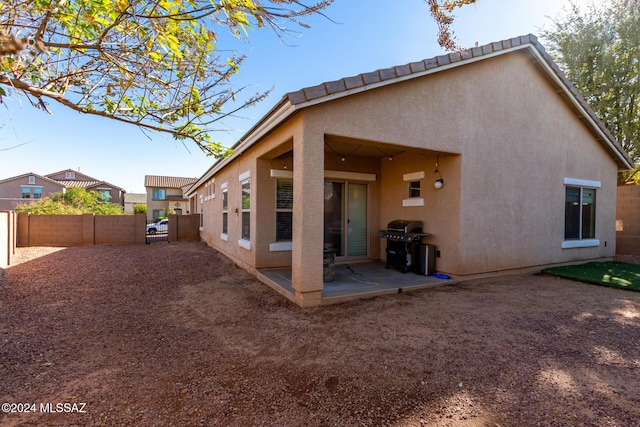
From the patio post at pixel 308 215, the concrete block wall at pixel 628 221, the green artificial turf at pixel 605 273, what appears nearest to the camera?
the patio post at pixel 308 215

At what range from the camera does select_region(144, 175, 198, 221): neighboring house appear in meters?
37.8

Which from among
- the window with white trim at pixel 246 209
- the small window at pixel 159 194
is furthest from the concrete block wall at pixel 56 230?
the small window at pixel 159 194

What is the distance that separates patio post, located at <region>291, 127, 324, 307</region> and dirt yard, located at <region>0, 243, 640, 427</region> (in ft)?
1.48

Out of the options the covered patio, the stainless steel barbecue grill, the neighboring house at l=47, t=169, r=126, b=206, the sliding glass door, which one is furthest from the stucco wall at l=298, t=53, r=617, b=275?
the neighboring house at l=47, t=169, r=126, b=206

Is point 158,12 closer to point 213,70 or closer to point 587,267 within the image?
point 213,70

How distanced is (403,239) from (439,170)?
6.23 feet

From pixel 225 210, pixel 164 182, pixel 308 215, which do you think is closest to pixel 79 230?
pixel 225 210

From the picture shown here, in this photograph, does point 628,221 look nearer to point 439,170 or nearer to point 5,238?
point 439,170

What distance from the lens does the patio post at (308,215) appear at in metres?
5.11

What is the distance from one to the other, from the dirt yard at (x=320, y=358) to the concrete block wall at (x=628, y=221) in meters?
7.13

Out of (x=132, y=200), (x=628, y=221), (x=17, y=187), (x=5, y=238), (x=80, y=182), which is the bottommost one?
(x=5, y=238)

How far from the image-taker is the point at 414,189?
8180 millimetres

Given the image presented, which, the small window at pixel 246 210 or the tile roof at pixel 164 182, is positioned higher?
the tile roof at pixel 164 182

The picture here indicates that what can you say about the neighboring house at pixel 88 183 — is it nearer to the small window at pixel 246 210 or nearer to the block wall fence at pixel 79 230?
the block wall fence at pixel 79 230
